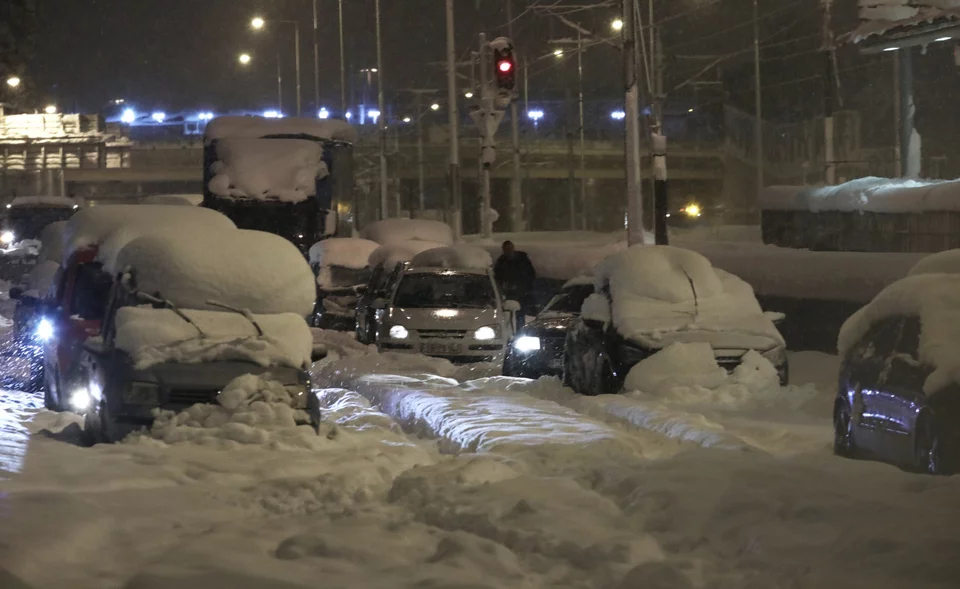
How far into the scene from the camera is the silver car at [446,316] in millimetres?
19266

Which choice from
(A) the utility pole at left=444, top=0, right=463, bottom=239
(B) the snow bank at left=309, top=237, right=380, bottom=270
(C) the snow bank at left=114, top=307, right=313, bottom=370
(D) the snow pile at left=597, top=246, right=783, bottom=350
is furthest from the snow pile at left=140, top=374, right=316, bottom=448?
(A) the utility pole at left=444, top=0, right=463, bottom=239

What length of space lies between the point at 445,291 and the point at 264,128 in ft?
30.8

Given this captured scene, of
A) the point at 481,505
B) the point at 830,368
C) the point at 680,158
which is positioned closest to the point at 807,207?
the point at 830,368

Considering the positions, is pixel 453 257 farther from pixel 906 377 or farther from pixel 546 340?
pixel 906 377

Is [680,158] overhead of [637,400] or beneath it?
overhead

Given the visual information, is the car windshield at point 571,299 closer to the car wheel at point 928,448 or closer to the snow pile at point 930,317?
the snow pile at point 930,317

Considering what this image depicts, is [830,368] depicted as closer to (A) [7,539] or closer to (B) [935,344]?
(B) [935,344]

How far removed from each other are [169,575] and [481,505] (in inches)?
86.1

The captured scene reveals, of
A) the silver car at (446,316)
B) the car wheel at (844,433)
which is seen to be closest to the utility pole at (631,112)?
the silver car at (446,316)

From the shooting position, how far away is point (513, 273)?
23.9 meters

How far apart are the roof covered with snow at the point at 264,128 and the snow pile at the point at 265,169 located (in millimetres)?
163

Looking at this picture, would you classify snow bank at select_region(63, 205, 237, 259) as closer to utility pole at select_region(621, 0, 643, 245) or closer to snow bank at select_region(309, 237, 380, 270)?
utility pole at select_region(621, 0, 643, 245)

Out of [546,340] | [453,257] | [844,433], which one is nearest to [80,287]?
[546,340]

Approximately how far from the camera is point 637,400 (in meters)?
13.5
